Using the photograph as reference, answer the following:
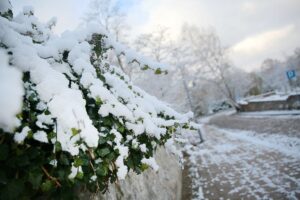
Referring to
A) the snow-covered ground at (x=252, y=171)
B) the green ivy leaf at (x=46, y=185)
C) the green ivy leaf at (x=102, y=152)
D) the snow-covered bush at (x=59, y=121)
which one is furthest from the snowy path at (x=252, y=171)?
the green ivy leaf at (x=46, y=185)

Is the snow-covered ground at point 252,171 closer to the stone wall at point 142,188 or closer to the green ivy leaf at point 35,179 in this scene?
the stone wall at point 142,188

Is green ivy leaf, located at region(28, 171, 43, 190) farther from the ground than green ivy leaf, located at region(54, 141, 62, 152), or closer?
closer

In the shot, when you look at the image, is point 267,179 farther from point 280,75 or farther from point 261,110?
point 280,75

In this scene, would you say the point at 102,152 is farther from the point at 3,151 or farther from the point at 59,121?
the point at 3,151

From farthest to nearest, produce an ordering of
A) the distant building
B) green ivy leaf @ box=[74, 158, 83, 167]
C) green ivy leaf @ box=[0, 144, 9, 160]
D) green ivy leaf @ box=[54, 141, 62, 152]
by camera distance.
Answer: the distant building < green ivy leaf @ box=[74, 158, 83, 167] < green ivy leaf @ box=[54, 141, 62, 152] < green ivy leaf @ box=[0, 144, 9, 160]

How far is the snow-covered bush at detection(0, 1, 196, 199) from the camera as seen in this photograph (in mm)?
1564

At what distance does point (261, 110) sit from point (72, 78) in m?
21.9

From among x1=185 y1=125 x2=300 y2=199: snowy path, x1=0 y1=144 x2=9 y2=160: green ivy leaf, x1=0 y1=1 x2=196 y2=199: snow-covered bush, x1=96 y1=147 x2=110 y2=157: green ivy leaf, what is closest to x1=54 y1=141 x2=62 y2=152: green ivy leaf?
x1=0 y1=1 x2=196 y2=199: snow-covered bush

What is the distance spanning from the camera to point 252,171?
289 inches

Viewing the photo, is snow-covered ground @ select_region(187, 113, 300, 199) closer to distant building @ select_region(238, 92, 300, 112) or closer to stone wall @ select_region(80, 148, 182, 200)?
stone wall @ select_region(80, 148, 182, 200)

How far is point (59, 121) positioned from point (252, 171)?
697 centimetres

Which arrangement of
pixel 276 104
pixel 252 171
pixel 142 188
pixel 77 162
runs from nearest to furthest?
1. pixel 77 162
2. pixel 142 188
3. pixel 252 171
4. pixel 276 104

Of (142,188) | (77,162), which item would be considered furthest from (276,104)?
(77,162)

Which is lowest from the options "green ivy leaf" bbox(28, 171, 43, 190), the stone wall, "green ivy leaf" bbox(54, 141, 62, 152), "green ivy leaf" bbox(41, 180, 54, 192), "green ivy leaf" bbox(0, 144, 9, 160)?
the stone wall
